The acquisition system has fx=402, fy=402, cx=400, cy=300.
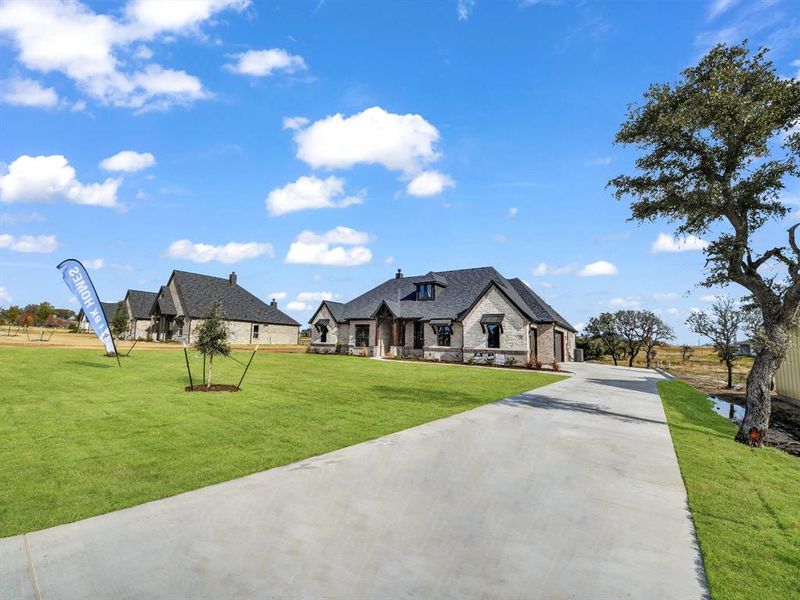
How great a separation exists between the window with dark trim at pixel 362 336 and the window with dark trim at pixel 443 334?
7537 millimetres

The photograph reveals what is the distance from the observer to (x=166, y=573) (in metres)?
3.60

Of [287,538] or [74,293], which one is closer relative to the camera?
[287,538]

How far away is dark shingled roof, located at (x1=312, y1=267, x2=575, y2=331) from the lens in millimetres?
33781

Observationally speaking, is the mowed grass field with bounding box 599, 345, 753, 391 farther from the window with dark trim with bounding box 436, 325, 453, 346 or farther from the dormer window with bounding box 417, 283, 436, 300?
the dormer window with bounding box 417, 283, 436, 300

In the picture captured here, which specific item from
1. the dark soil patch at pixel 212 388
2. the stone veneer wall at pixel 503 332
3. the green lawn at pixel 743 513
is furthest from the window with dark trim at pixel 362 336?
the green lawn at pixel 743 513

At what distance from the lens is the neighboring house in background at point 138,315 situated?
174 feet

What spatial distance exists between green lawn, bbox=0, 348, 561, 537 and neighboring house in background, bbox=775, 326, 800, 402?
566 inches

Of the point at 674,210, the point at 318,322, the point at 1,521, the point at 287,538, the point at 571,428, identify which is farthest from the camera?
the point at 318,322

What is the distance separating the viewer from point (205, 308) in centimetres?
4712

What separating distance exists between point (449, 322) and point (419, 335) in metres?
3.84

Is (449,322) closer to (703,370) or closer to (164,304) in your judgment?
(703,370)

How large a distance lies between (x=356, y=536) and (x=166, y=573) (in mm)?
1796

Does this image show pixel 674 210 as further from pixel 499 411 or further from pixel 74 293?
pixel 74 293

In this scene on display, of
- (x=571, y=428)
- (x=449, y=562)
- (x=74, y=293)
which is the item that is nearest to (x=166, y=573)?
(x=449, y=562)
